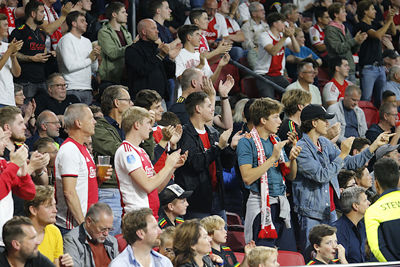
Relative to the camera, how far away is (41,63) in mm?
10383

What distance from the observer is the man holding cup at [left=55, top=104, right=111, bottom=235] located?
21.5 ft

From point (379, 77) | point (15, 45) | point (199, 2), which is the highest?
point (15, 45)

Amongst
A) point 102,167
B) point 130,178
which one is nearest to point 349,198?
point 130,178

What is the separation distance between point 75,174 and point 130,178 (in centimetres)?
45

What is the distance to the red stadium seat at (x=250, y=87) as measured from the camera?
12352 mm

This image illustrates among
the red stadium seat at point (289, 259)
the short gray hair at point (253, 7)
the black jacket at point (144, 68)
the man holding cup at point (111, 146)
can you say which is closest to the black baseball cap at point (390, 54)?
the short gray hair at point (253, 7)

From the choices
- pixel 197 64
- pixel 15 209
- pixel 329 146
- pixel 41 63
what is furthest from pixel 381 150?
pixel 15 209

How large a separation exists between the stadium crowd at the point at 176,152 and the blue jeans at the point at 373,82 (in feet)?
0.33

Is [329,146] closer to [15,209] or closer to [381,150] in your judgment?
[381,150]

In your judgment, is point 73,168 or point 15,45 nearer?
point 73,168

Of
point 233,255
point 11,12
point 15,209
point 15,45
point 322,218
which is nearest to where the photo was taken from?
point 15,209

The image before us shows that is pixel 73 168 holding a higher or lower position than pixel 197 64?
higher

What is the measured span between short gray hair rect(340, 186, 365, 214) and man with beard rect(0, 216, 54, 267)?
138 inches

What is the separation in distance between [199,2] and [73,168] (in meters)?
7.74
